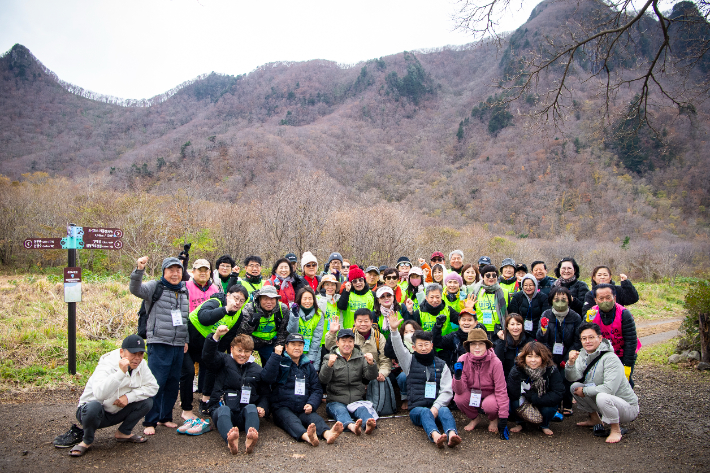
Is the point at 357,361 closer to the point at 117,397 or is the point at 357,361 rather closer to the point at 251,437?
the point at 251,437

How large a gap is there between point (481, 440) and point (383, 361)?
1.63m

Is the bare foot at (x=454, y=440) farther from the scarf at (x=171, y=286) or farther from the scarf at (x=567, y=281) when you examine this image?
the scarf at (x=171, y=286)

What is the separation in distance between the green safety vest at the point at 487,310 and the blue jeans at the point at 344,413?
221 centimetres

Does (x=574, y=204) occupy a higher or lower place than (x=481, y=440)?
higher

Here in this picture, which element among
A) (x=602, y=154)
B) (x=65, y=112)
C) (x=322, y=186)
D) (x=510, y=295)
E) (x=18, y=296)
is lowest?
(x=18, y=296)

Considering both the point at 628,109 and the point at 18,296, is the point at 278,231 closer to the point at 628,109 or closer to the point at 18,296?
the point at 18,296

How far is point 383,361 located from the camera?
230 inches

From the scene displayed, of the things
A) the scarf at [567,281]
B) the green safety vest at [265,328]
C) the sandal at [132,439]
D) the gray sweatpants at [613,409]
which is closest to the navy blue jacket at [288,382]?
the green safety vest at [265,328]

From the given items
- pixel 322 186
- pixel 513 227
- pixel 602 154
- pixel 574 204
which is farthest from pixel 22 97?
pixel 602 154

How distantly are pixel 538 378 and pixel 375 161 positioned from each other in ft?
223

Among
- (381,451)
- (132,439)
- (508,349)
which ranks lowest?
(381,451)

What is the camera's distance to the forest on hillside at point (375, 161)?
1922 centimetres

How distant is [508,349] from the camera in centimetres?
555

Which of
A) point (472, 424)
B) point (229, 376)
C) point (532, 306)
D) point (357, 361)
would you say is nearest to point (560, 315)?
point (532, 306)
